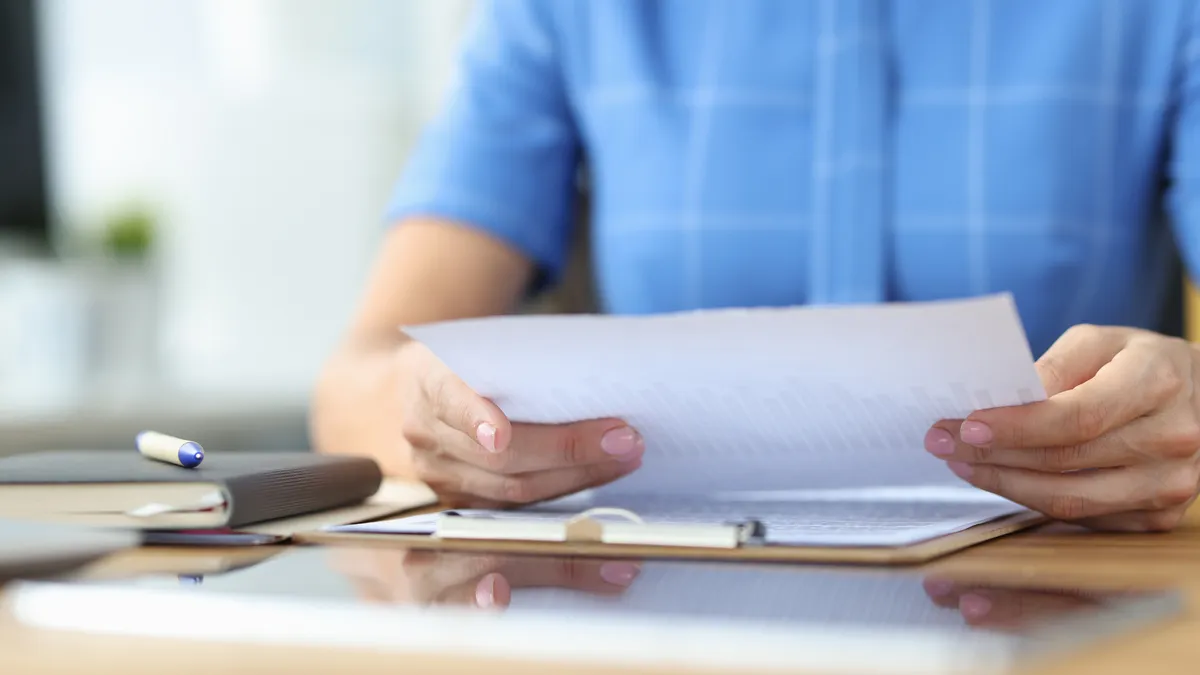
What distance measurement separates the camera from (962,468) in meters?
0.60

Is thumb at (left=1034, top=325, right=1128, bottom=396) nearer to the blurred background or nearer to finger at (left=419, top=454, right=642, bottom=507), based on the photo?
finger at (left=419, top=454, right=642, bottom=507)

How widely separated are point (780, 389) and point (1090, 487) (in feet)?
0.53

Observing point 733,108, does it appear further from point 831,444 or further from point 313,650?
point 313,650

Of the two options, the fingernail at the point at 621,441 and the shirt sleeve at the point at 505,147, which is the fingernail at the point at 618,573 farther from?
the shirt sleeve at the point at 505,147

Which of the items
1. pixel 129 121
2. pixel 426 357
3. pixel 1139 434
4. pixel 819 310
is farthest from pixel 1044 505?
pixel 129 121

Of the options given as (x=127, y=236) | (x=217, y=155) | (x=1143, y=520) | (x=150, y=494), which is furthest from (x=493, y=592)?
(x=217, y=155)

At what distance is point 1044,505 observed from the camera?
23.5 inches

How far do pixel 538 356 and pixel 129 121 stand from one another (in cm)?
252

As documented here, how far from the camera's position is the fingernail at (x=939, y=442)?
1.88ft

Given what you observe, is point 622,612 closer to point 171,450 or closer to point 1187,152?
point 171,450

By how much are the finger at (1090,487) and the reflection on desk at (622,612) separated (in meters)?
0.16

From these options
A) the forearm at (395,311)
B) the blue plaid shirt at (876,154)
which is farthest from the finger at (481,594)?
the blue plaid shirt at (876,154)

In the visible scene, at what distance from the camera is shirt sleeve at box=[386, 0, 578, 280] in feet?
3.67

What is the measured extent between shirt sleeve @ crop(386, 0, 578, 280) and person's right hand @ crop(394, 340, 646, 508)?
1.30 ft
